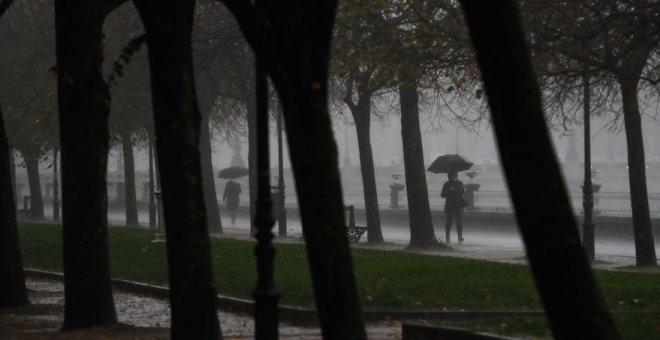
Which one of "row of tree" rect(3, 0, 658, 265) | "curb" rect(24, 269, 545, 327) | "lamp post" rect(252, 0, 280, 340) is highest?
"row of tree" rect(3, 0, 658, 265)

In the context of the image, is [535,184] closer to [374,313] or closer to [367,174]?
[374,313]

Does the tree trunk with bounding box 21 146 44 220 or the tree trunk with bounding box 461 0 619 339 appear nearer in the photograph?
the tree trunk with bounding box 461 0 619 339

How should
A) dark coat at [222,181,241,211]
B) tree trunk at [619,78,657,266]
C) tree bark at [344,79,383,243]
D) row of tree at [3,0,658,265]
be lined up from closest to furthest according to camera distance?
row of tree at [3,0,658,265], tree trunk at [619,78,657,266], tree bark at [344,79,383,243], dark coat at [222,181,241,211]

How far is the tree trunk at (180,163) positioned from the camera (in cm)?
1128

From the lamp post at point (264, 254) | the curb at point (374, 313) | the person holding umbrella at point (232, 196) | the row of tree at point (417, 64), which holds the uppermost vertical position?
the row of tree at point (417, 64)

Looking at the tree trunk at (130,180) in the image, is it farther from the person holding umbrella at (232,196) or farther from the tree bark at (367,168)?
Answer: the tree bark at (367,168)

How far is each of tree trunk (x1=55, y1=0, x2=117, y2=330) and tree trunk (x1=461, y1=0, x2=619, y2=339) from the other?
7315 mm

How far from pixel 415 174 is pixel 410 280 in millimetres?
13585

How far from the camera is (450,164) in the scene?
4244 centimetres

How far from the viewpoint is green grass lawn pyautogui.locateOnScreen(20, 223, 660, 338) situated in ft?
49.1

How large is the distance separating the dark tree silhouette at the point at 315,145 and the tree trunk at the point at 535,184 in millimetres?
1439

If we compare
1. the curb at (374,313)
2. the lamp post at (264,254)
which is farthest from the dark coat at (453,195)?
the lamp post at (264,254)

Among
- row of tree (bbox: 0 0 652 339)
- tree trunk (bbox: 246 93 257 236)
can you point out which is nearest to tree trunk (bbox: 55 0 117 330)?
row of tree (bbox: 0 0 652 339)

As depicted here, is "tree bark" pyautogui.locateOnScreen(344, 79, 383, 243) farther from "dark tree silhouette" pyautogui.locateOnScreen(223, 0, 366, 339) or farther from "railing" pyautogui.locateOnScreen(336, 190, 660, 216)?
"dark tree silhouette" pyautogui.locateOnScreen(223, 0, 366, 339)
